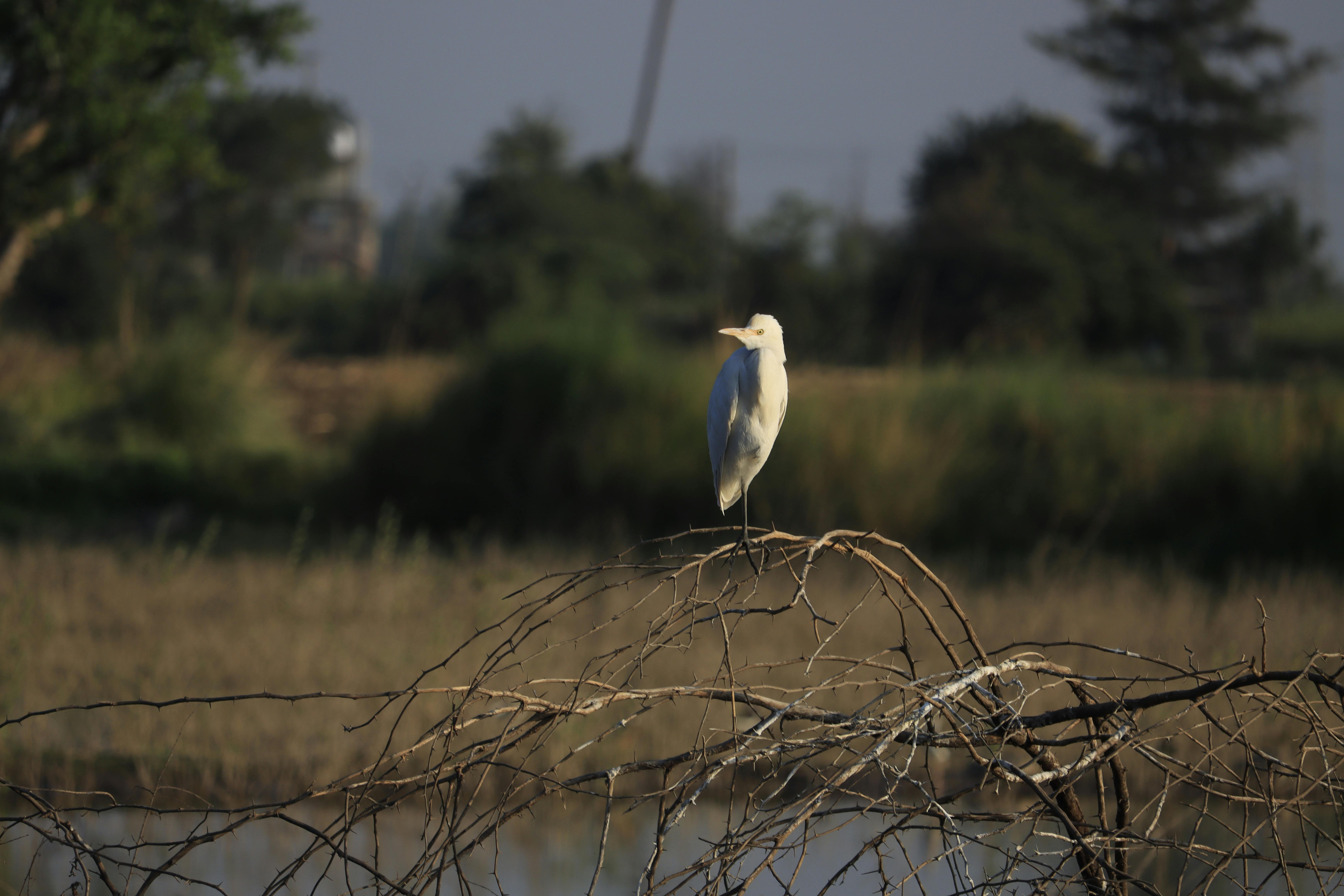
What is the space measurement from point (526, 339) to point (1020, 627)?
5906 mm

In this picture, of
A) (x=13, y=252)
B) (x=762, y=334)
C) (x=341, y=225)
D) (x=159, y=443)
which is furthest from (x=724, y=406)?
(x=341, y=225)

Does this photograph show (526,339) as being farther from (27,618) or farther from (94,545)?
(27,618)

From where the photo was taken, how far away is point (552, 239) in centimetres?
2411

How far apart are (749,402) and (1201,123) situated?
27031 millimetres

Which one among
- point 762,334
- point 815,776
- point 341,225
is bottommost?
point 815,776

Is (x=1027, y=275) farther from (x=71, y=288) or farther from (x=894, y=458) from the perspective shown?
(x=71, y=288)

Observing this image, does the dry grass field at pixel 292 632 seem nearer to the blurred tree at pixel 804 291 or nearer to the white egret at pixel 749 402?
the white egret at pixel 749 402

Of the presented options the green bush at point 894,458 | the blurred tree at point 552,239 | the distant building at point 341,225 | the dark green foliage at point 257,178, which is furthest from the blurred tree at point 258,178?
the green bush at point 894,458

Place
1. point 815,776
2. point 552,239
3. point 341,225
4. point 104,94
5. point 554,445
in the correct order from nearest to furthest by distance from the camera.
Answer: point 815,776
point 104,94
point 554,445
point 552,239
point 341,225

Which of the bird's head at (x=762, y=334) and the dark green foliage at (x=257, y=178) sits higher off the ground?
the dark green foliage at (x=257, y=178)

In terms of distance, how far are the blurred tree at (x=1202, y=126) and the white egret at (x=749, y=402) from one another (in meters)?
25.3

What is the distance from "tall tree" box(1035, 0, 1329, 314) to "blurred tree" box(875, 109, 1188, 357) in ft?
9.27

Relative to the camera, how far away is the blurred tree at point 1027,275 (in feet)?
61.9

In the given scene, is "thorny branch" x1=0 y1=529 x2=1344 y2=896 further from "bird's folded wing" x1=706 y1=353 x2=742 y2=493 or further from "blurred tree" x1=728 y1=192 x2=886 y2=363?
"blurred tree" x1=728 y1=192 x2=886 y2=363
